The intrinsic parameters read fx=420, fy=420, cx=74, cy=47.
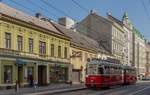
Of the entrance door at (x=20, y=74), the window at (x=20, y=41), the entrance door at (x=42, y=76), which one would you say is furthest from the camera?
the entrance door at (x=42, y=76)

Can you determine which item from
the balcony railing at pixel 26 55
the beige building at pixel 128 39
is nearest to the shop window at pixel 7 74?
the balcony railing at pixel 26 55

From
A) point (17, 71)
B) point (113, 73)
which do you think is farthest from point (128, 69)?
point (17, 71)

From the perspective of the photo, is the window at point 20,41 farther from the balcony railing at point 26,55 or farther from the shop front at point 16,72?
the shop front at point 16,72

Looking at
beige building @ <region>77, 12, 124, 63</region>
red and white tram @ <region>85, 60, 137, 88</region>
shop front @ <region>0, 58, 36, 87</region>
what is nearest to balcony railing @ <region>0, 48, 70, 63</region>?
shop front @ <region>0, 58, 36, 87</region>

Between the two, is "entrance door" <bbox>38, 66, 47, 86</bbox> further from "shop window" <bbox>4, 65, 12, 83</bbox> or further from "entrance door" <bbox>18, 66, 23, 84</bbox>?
"shop window" <bbox>4, 65, 12, 83</bbox>

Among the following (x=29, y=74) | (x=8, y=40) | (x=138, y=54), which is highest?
(x=8, y=40)

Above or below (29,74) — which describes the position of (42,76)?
below

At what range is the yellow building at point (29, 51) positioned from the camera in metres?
40.6

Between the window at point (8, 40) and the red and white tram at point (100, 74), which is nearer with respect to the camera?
the window at point (8, 40)

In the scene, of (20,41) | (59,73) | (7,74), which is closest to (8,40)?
(20,41)

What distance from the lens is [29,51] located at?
4575 cm

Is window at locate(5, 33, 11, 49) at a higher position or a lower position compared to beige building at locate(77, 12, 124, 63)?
lower

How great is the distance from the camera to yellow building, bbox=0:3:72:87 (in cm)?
4062

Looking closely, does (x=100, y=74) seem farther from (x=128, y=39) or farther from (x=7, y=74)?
(x=128, y=39)
